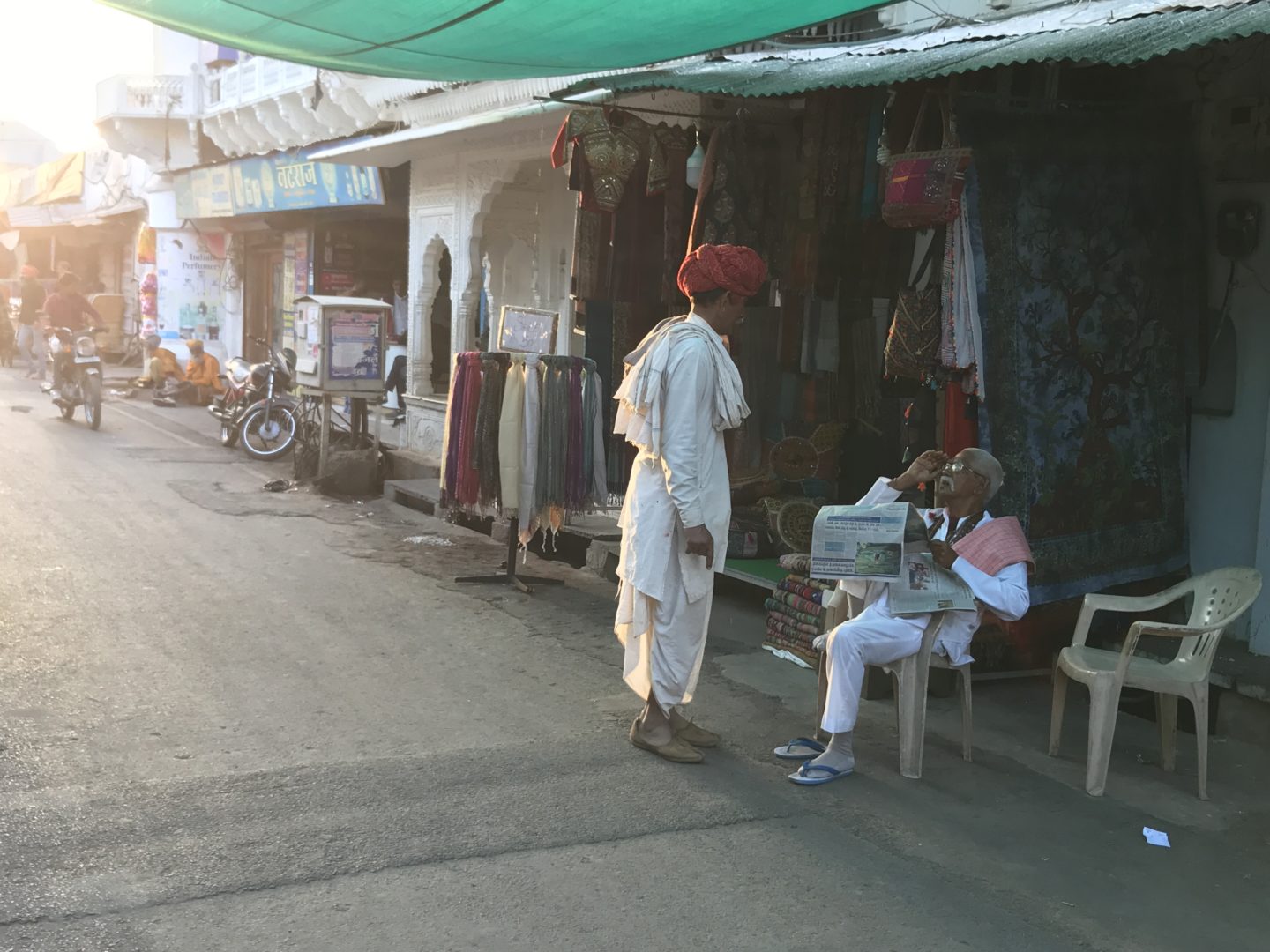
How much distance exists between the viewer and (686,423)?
4.45 meters

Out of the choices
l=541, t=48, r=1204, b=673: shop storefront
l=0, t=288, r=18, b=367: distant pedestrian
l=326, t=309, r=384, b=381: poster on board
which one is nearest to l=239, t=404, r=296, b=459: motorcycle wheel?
l=326, t=309, r=384, b=381: poster on board

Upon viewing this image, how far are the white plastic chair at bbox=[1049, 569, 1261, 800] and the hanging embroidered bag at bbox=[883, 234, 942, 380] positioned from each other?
51.8 inches

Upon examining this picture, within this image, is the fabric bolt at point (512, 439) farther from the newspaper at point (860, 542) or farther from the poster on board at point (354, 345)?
the poster on board at point (354, 345)

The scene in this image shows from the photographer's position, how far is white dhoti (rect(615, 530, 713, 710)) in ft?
15.2

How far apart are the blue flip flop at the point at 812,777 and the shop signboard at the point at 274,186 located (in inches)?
440

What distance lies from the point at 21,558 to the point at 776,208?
4.92m

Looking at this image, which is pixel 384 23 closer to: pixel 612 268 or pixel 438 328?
pixel 612 268

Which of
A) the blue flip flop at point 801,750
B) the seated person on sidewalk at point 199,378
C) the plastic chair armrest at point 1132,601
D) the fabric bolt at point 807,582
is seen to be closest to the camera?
the blue flip flop at point 801,750

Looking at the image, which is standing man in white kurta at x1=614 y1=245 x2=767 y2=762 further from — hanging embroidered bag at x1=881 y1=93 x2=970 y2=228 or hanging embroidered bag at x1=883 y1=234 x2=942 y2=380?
hanging embroidered bag at x1=883 y1=234 x2=942 y2=380

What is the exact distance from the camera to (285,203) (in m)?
17.0

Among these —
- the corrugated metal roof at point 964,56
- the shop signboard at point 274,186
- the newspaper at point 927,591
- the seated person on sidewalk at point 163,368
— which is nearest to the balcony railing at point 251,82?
the shop signboard at point 274,186

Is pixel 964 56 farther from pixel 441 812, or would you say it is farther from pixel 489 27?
pixel 441 812

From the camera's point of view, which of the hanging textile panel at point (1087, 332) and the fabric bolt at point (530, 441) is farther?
the fabric bolt at point (530, 441)

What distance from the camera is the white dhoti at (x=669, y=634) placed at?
15.2 feet
